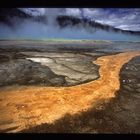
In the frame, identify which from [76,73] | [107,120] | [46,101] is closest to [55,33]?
[76,73]

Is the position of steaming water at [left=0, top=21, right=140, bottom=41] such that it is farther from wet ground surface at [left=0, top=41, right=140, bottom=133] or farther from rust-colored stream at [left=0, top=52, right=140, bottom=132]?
rust-colored stream at [left=0, top=52, right=140, bottom=132]

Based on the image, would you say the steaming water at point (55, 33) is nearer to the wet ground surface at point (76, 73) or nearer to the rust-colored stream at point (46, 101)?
the wet ground surface at point (76, 73)

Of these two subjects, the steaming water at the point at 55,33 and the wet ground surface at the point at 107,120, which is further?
the steaming water at the point at 55,33

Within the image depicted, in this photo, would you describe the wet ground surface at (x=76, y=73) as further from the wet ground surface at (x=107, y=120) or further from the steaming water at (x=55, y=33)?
the steaming water at (x=55, y=33)

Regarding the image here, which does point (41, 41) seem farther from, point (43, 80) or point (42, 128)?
point (42, 128)

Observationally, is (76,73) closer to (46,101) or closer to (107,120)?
(46,101)

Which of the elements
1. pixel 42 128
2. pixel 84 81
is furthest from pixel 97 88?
pixel 42 128

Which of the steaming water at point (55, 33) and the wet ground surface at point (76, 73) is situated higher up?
the steaming water at point (55, 33)

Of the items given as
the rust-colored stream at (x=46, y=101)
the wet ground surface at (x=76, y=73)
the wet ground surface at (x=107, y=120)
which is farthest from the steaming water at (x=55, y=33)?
the wet ground surface at (x=107, y=120)
